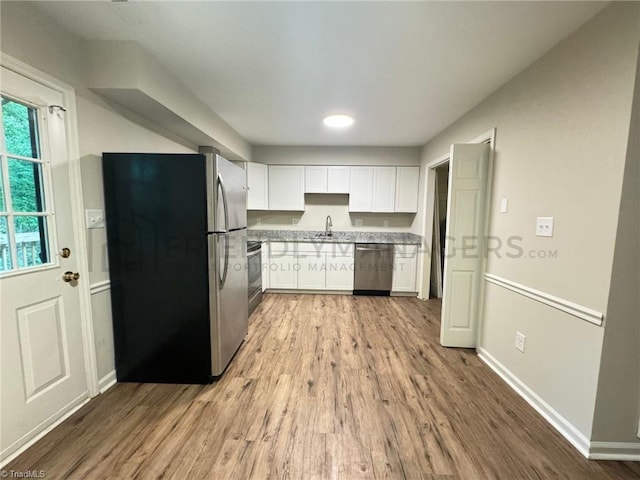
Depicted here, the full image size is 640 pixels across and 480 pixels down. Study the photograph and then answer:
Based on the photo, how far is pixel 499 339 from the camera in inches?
88.1

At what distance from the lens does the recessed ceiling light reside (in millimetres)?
2959

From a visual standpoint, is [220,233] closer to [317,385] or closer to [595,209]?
[317,385]

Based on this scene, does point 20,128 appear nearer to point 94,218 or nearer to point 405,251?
point 94,218

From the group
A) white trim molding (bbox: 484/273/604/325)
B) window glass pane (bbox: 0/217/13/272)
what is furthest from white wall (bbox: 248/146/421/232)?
window glass pane (bbox: 0/217/13/272)

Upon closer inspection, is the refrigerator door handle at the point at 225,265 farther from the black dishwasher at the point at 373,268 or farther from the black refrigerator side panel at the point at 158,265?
the black dishwasher at the point at 373,268

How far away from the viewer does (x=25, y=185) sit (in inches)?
58.3

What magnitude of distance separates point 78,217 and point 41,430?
4.20 ft

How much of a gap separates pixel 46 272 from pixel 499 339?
3281 mm

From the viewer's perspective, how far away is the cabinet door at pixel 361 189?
4.44 m

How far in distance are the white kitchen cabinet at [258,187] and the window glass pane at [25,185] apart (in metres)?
2.76

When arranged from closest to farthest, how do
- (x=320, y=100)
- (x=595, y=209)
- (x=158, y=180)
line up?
(x=595, y=209)
(x=158, y=180)
(x=320, y=100)

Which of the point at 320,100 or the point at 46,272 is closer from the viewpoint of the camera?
the point at 46,272

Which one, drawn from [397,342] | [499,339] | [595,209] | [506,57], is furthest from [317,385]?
[506,57]

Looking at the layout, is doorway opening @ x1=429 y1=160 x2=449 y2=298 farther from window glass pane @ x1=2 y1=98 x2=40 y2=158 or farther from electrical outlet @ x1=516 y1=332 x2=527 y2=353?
window glass pane @ x1=2 y1=98 x2=40 y2=158
